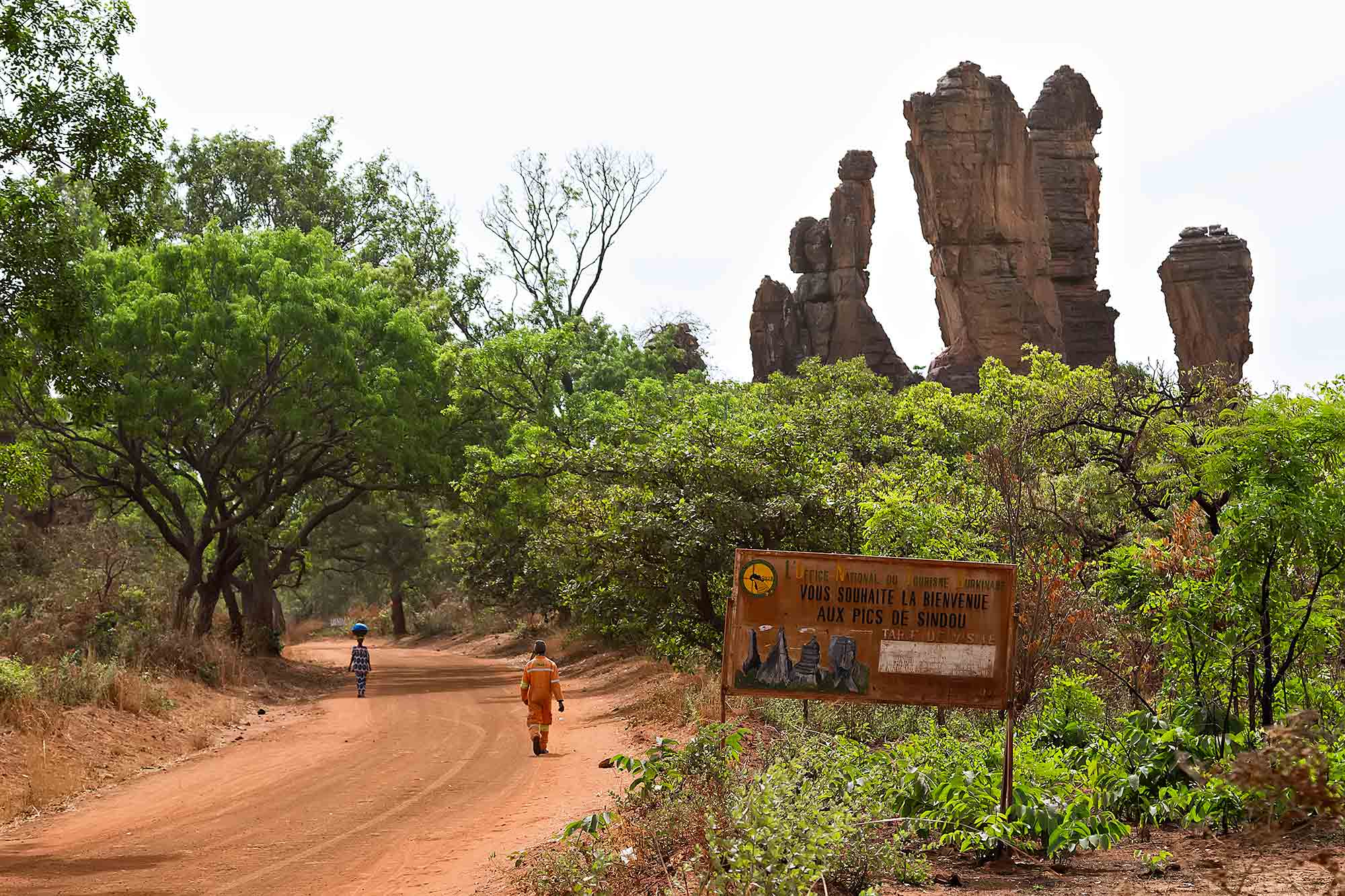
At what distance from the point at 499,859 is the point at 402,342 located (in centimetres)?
2113

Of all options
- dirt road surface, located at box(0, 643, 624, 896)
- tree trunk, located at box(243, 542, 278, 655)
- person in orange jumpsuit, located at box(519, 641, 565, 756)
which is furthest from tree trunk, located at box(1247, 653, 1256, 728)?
tree trunk, located at box(243, 542, 278, 655)

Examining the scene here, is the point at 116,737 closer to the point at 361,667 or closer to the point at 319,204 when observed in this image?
the point at 361,667

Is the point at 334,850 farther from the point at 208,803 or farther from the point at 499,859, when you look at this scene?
the point at 208,803

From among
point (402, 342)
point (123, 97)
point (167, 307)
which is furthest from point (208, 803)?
point (402, 342)

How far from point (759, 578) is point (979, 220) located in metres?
55.1

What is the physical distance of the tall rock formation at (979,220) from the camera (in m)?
59.9

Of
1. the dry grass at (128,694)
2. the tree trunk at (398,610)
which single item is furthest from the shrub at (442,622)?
the dry grass at (128,694)

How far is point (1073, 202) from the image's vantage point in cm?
6825

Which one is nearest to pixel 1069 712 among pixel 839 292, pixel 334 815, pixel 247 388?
pixel 334 815

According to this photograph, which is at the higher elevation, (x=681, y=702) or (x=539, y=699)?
(x=539, y=699)

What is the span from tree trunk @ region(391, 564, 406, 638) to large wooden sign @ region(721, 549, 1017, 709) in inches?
1949

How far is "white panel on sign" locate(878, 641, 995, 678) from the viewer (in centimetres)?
848

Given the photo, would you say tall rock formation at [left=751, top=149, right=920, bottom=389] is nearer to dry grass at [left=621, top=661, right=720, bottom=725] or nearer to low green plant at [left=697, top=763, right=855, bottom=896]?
dry grass at [left=621, top=661, right=720, bottom=725]

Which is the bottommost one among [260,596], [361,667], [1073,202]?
[361,667]
